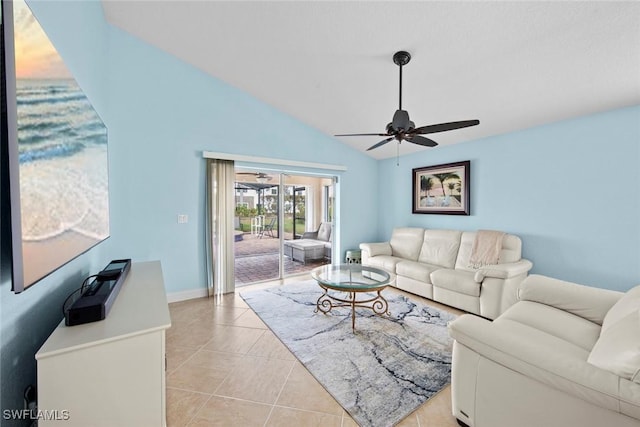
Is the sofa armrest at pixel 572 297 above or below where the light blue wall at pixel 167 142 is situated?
below

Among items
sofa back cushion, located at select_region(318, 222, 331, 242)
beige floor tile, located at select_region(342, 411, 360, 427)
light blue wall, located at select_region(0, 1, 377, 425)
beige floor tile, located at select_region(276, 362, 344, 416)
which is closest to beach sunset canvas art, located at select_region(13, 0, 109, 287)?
light blue wall, located at select_region(0, 1, 377, 425)

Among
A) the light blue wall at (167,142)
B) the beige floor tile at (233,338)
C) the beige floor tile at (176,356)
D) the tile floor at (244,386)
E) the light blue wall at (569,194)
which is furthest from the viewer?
the light blue wall at (167,142)

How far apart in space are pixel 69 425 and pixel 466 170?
4.65 meters

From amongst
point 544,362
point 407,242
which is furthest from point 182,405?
point 407,242

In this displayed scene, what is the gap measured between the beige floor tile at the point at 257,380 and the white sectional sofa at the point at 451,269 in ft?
7.31

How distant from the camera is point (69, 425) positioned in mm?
982

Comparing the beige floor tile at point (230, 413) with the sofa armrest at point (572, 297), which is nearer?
the beige floor tile at point (230, 413)

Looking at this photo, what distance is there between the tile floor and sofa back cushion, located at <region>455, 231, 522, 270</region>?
7.19 feet

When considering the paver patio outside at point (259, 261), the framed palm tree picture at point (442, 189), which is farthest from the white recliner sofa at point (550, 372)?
the paver patio outside at point (259, 261)

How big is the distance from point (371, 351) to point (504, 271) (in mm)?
1790

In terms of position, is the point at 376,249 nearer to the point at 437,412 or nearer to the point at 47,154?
the point at 437,412

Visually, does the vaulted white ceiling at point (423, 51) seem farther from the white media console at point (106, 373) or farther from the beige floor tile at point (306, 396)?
the beige floor tile at point (306, 396)

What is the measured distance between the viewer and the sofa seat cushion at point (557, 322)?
1.66 m

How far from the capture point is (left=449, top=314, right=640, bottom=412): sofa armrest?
1036 mm
